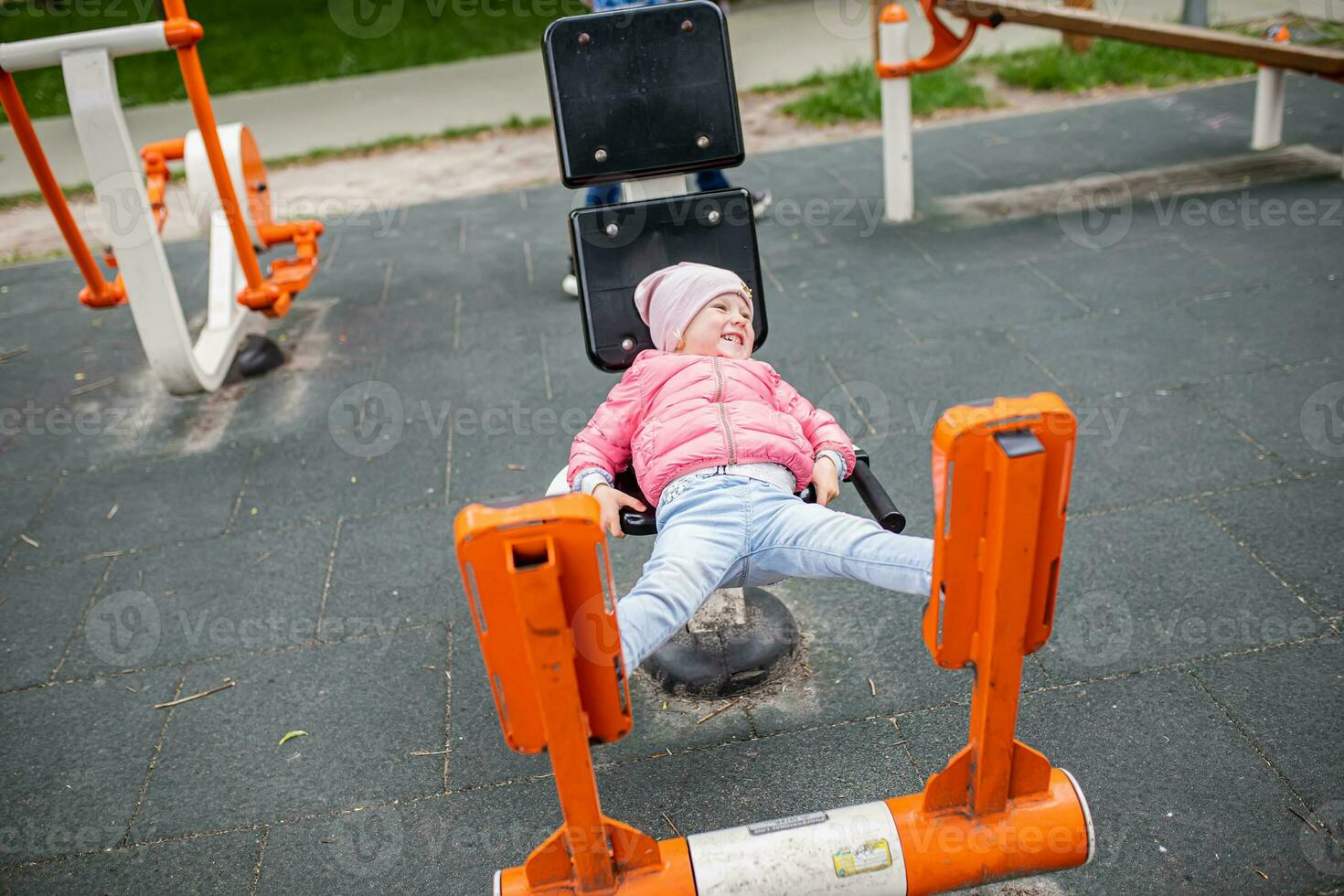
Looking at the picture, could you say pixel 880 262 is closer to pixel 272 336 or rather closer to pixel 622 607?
pixel 272 336

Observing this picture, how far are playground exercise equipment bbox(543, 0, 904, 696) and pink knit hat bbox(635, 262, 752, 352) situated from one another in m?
0.11

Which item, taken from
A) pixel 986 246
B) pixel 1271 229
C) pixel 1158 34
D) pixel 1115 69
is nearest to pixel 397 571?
pixel 986 246

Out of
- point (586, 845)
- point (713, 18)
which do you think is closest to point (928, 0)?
point (713, 18)

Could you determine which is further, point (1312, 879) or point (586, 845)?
point (1312, 879)

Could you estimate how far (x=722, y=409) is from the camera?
229 centimetres

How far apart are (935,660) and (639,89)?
5.44 feet

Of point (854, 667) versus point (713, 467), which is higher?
point (713, 467)

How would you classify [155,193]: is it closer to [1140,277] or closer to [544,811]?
[544,811]

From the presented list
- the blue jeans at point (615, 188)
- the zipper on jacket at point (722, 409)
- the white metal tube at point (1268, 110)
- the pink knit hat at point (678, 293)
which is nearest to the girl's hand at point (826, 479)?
the zipper on jacket at point (722, 409)

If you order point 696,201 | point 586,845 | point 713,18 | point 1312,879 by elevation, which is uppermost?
point 713,18

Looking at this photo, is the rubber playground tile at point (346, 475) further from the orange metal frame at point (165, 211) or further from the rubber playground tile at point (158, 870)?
the rubber playground tile at point (158, 870)

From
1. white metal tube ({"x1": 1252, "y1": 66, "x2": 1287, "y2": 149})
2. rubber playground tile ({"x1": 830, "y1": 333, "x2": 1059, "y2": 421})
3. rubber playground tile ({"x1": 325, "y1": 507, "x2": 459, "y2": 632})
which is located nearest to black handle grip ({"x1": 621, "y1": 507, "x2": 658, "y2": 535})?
rubber playground tile ({"x1": 325, "y1": 507, "x2": 459, "y2": 632})

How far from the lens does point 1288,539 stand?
2.77 metres

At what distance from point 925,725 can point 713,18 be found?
1.79 meters
